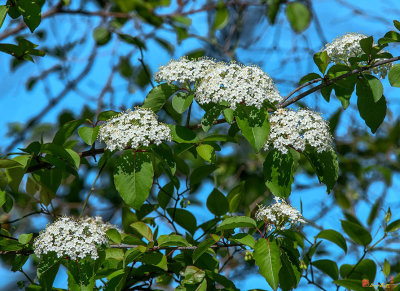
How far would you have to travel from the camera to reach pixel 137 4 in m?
0.74

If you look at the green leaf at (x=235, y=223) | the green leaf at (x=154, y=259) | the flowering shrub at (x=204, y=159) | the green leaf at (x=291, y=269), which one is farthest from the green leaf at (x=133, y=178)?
the green leaf at (x=291, y=269)

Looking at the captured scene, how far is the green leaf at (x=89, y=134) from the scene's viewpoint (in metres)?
1.81

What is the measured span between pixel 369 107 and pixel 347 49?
0.26 metres

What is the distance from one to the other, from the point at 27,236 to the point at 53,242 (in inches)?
6.6

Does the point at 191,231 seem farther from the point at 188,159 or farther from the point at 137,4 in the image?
the point at 188,159

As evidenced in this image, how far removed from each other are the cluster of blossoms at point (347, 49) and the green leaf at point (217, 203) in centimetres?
75

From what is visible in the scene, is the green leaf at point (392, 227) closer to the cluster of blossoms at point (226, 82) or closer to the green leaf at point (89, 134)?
the cluster of blossoms at point (226, 82)

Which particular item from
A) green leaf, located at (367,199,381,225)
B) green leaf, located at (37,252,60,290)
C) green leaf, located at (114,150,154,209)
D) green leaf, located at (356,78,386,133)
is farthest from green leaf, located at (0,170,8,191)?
green leaf, located at (367,199,381,225)

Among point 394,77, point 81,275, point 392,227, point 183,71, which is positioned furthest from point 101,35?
point 392,227

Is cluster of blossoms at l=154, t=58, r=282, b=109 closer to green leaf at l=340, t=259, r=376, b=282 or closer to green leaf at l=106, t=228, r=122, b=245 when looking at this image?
green leaf at l=106, t=228, r=122, b=245

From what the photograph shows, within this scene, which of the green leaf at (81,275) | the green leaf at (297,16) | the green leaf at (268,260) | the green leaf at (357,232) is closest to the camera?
the green leaf at (268,260)

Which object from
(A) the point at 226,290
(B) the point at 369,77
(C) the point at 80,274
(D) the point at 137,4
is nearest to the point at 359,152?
(B) the point at 369,77

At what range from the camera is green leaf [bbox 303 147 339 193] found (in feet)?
6.08

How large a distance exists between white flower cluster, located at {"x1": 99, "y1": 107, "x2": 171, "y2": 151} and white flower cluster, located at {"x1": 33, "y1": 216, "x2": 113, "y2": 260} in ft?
1.05
